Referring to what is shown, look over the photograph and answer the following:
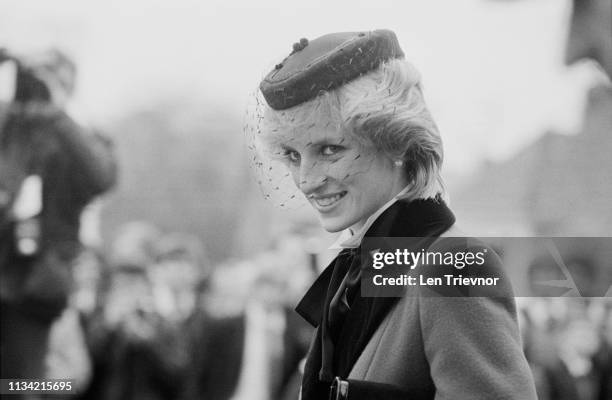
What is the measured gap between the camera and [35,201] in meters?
4.02

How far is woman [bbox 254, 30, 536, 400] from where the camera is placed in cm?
117

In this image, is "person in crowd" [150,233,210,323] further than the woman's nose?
Yes

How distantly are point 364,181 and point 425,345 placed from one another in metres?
0.25

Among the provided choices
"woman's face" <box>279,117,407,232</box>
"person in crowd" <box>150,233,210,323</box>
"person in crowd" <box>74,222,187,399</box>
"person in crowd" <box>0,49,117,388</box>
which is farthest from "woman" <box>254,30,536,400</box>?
"person in crowd" <box>0,49,117,388</box>

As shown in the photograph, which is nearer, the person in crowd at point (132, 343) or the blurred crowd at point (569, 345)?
the person in crowd at point (132, 343)

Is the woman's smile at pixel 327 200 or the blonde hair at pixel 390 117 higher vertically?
the blonde hair at pixel 390 117

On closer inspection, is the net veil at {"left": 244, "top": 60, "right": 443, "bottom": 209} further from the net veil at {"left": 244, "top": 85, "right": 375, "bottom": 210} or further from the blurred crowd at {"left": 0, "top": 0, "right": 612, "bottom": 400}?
the blurred crowd at {"left": 0, "top": 0, "right": 612, "bottom": 400}

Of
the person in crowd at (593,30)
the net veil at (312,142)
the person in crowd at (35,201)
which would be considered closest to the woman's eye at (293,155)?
the net veil at (312,142)

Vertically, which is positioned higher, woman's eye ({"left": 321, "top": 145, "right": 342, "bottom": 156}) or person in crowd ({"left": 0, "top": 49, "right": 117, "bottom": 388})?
woman's eye ({"left": 321, "top": 145, "right": 342, "bottom": 156})

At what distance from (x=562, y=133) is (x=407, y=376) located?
3477 millimetres

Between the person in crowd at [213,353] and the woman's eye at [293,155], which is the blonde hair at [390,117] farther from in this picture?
the person in crowd at [213,353]

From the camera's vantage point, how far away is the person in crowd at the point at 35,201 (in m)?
3.95

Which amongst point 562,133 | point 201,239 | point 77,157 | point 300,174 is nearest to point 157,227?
point 201,239

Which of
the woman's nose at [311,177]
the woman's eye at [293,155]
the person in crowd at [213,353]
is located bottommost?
the person in crowd at [213,353]
